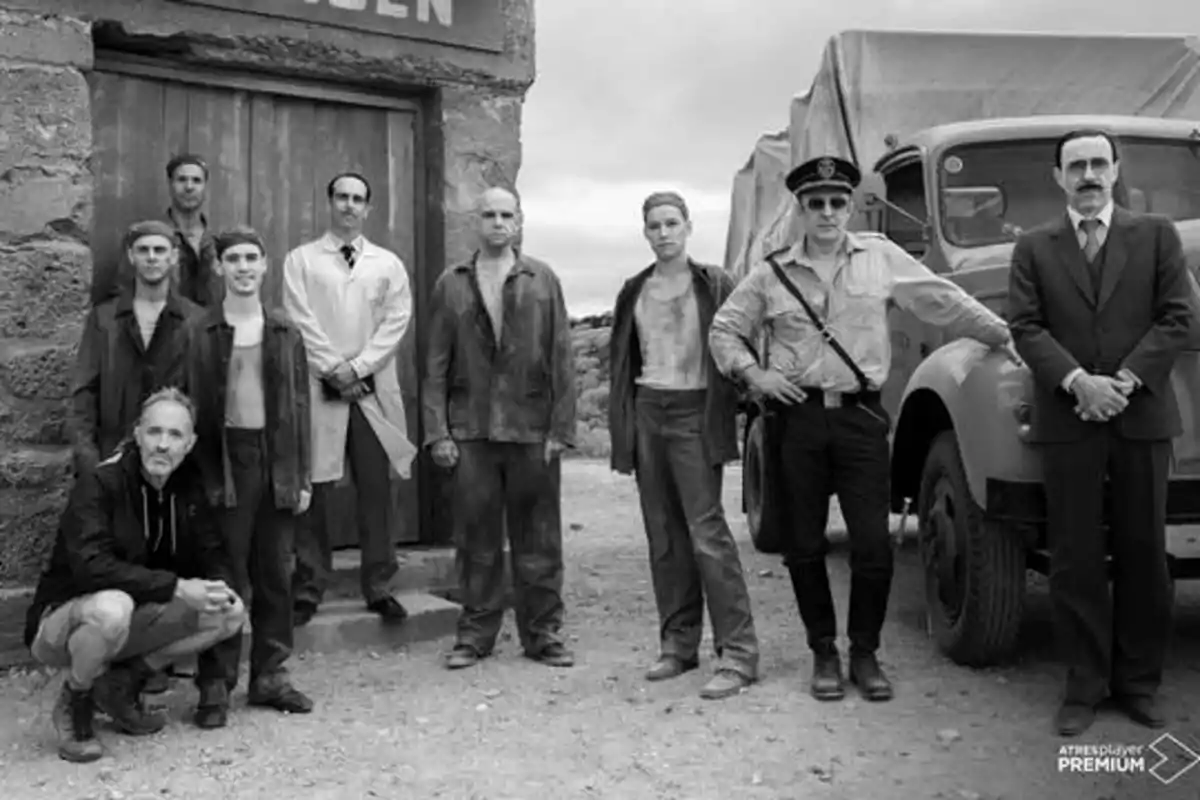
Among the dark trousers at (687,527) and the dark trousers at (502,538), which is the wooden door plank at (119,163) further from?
the dark trousers at (687,527)

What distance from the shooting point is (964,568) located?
4.65 m

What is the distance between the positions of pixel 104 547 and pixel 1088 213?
3.10 metres

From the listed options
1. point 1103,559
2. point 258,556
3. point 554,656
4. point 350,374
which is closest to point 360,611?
point 554,656

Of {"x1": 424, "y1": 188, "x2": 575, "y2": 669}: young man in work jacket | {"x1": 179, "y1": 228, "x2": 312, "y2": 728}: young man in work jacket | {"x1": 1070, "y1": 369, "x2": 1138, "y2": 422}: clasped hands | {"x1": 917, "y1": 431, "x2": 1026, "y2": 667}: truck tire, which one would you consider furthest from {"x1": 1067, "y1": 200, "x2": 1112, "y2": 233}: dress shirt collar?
{"x1": 179, "y1": 228, "x2": 312, "y2": 728}: young man in work jacket

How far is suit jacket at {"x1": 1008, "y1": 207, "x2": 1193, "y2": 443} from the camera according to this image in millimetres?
3807

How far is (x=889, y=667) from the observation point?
15.6 feet

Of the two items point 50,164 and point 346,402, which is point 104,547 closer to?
point 346,402

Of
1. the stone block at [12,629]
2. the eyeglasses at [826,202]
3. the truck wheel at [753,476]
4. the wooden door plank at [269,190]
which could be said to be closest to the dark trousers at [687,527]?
the eyeglasses at [826,202]

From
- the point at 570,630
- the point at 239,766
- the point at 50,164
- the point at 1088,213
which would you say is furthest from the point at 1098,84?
the point at 239,766

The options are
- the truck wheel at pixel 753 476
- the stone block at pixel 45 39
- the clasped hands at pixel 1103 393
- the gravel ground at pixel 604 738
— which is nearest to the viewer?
the gravel ground at pixel 604 738

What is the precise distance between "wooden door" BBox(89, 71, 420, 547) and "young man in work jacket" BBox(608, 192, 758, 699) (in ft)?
5.00

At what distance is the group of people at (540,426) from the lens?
3.86 m

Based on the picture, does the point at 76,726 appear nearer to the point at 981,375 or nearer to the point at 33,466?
the point at 33,466

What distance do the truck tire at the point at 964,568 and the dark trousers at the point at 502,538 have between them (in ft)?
4.67
